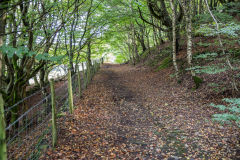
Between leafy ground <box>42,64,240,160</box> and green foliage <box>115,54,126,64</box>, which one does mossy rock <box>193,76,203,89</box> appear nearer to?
leafy ground <box>42,64,240,160</box>

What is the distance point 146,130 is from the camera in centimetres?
585

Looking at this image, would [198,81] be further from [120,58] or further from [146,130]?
[120,58]

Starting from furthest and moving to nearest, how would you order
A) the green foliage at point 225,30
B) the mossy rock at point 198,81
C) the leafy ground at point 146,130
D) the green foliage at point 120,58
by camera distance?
the green foliage at point 120,58, the mossy rock at point 198,81, the green foliage at point 225,30, the leafy ground at point 146,130

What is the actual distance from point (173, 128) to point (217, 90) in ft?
10.4

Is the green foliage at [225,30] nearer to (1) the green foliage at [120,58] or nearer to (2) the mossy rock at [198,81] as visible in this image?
(2) the mossy rock at [198,81]

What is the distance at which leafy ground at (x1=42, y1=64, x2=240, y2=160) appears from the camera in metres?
4.38

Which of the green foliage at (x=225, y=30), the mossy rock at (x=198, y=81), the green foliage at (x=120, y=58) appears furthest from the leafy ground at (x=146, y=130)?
the green foliage at (x=120, y=58)

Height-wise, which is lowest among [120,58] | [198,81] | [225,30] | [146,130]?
[146,130]

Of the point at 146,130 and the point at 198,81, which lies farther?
the point at 198,81

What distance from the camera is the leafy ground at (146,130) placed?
438cm

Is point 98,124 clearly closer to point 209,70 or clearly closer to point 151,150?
point 151,150

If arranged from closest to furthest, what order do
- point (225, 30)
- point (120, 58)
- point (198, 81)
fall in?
point (225, 30) → point (198, 81) → point (120, 58)

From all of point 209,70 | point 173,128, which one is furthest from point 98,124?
point 209,70

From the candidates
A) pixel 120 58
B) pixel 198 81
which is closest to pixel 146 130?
pixel 198 81
